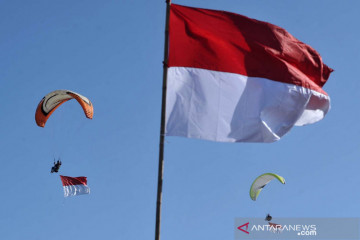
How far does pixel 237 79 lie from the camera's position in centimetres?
1898

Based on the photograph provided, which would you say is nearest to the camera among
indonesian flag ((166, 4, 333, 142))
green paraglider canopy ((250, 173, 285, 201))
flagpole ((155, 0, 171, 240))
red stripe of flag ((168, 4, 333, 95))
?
flagpole ((155, 0, 171, 240))

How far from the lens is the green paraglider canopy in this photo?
153 feet

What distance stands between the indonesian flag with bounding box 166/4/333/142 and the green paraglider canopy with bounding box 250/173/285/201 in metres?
25.1

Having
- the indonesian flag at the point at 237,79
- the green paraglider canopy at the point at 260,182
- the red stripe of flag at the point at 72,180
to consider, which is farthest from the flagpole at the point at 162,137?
the red stripe of flag at the point at 72,180

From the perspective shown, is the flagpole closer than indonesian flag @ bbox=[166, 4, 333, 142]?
Yes

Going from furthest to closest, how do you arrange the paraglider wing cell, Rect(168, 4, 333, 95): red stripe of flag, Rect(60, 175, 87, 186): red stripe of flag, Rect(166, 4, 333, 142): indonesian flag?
Rect(60, 175, 87, 186): red stripe of flag → the paraglider wing cell → Rect(168, 4, 333, 95): red stripe of flag → Rect(166, 4, 333, 142): indonesian flag

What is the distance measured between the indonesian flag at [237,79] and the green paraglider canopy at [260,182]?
2509 cm

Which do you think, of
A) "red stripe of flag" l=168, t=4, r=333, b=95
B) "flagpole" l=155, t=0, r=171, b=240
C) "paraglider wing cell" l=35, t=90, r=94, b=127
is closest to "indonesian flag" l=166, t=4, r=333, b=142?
"red stripe of flag" l=168, t=4, r=333, b=95

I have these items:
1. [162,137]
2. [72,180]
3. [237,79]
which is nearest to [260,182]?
[72,180]

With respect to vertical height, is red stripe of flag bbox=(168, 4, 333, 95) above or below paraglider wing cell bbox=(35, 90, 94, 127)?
below

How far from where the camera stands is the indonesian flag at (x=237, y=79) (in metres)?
17.6

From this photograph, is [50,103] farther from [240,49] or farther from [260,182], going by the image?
[240,49]

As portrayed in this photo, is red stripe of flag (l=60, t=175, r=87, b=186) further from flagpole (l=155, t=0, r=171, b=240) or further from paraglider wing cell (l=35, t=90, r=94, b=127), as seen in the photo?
flagpole (l=155, t=0, r=171, b=240)

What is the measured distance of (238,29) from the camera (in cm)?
1962
